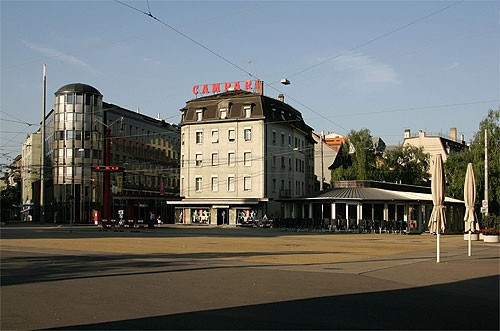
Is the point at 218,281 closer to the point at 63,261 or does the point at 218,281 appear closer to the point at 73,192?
the point at 63,261

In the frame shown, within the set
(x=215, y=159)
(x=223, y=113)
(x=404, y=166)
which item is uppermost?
(x=223, y=113)

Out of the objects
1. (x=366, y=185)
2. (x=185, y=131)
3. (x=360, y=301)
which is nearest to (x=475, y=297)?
(x=360, y=301)

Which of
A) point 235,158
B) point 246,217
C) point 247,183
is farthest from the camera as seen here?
point 235,158

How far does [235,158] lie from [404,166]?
27309 mm

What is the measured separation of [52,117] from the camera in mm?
93688

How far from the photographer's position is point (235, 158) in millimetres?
78500

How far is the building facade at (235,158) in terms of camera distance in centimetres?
7669

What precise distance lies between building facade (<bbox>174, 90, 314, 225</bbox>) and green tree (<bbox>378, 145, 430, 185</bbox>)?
50.7 ft

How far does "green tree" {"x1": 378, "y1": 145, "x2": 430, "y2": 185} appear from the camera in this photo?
88750 mm

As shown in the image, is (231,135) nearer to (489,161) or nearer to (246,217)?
(246,217)

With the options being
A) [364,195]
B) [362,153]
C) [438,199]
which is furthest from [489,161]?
[438,199]

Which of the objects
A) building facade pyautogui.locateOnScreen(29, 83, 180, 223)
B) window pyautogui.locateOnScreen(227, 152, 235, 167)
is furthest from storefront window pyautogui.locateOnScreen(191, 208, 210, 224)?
building facade pyautogui.locateOnScreen(29, 83, 180, 223)

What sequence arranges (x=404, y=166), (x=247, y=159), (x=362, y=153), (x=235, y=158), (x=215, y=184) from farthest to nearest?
(x=404, y=166), (x=362, y=153), (x=215, y=184), (x=235, y=158), (x=247, y=159)

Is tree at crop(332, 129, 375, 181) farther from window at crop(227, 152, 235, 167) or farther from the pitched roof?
the pitched roof
